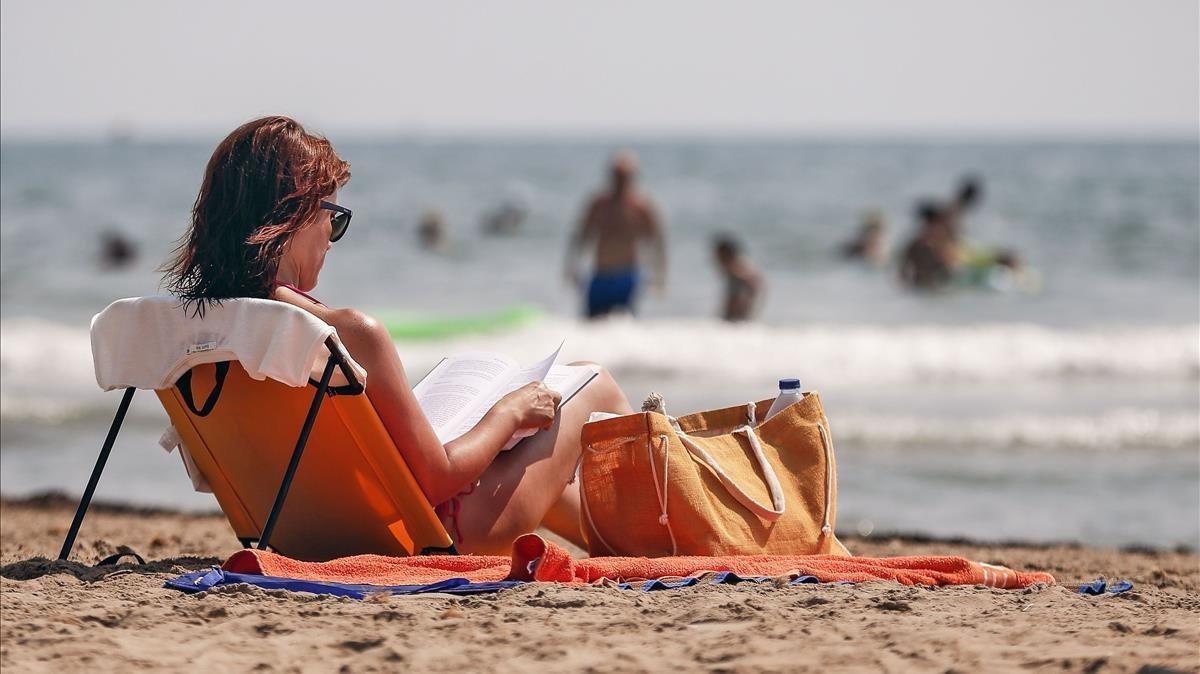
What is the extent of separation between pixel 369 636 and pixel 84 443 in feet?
20.2

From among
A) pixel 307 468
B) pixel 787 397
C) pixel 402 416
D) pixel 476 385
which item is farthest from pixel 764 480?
pixel 307 468

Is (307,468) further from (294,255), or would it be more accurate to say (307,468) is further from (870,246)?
(870,246)

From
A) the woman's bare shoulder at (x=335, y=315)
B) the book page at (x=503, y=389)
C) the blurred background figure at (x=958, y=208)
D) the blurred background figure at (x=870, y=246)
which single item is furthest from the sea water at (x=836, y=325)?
the woman's bare shoulder at (x=335, y=315)

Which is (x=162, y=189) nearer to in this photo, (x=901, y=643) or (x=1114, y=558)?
(x=1114, y=558)

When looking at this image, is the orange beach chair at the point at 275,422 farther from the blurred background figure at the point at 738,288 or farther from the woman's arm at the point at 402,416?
the blurred background figure at the point at 738,288

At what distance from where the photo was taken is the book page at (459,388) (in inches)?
145

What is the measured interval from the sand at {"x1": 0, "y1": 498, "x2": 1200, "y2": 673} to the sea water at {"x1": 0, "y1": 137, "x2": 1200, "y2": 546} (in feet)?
11.0

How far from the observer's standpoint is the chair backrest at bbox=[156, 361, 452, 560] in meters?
3.31

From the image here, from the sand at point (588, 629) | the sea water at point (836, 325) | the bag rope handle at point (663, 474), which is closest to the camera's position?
the sand at point (588, 629)

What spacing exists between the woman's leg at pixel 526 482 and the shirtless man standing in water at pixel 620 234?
7.04 m

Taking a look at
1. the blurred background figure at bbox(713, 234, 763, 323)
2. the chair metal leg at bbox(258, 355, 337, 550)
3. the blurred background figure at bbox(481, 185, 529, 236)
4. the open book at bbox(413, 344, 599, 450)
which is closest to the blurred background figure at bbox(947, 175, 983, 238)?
the blurred background figure at bbox(713, 234, 763, 323)

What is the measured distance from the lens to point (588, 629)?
2.90 meters

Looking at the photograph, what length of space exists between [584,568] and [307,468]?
2.34ft

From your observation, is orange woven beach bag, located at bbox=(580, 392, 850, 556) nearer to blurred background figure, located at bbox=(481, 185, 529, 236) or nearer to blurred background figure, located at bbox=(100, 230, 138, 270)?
blurred background figure, located at bbox=(100, 230, 138, 270)
